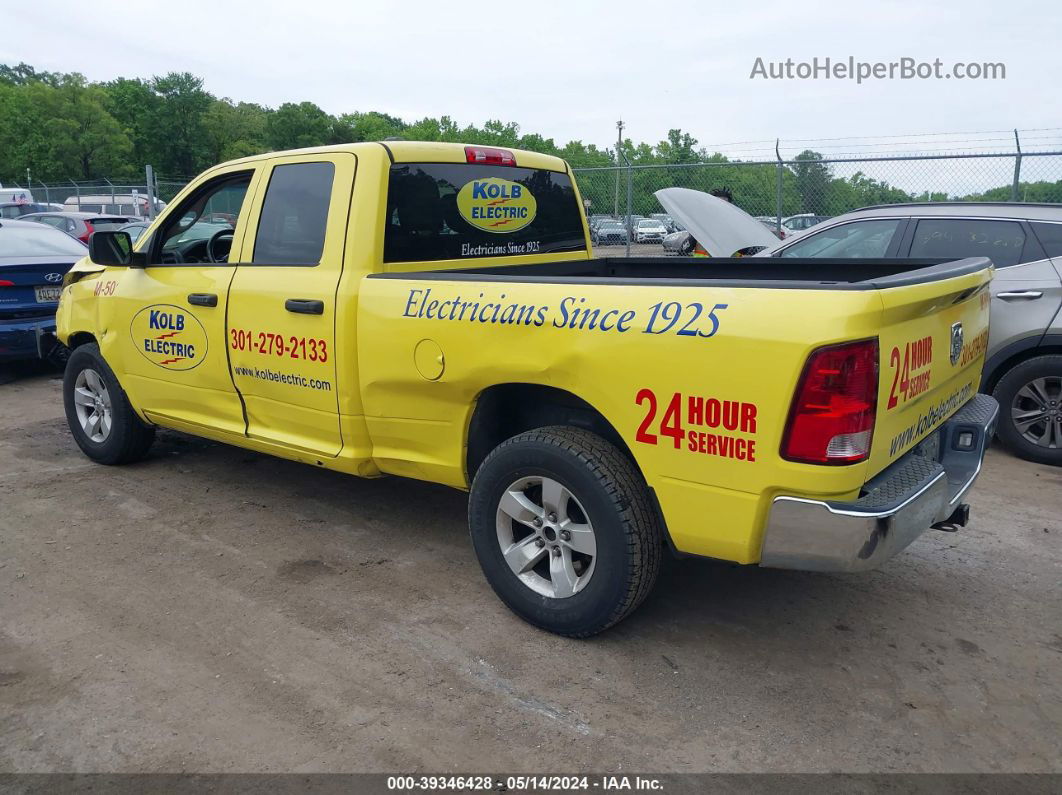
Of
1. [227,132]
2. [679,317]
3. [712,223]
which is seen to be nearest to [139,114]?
[227,132]

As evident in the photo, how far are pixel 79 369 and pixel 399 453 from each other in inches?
115

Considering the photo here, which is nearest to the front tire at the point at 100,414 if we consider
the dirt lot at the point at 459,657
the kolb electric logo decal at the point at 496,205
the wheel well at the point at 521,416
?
the dirt lot at the point at 459,657

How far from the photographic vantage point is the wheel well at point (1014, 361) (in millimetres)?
5730

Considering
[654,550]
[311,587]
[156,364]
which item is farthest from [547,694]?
[156,364]

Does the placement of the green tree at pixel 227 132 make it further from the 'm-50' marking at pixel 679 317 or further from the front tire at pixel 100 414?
the 'm-50' marking at pixel 679 317

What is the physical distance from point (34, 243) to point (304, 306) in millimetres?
6526

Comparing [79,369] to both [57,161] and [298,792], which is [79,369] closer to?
[298,792]

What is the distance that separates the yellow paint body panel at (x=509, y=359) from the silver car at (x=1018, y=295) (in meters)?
2.24

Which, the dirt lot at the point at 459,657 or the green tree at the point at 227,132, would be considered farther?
the green tree at the point at 227,132

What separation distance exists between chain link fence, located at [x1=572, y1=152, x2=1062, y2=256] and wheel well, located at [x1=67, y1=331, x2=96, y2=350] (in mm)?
6904

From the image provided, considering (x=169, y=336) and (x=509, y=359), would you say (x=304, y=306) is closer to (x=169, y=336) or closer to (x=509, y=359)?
(x=509, y=359)

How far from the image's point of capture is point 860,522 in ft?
8.80

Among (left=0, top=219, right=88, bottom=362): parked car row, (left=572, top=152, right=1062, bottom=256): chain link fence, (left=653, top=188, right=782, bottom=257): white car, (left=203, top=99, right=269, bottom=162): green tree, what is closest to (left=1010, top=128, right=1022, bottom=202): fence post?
(left=572, top=152, right=1062, bottom=256): chain link fence

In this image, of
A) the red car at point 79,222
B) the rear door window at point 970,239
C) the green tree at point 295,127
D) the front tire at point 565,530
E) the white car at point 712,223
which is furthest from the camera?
the green tree at point 295,127
